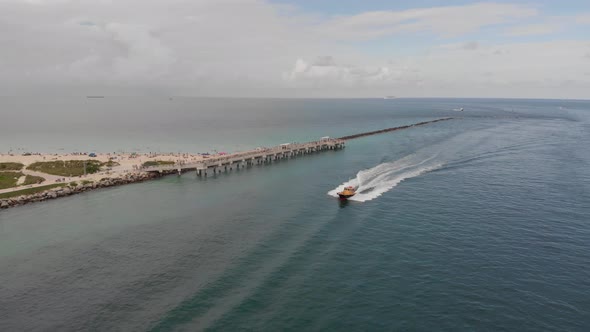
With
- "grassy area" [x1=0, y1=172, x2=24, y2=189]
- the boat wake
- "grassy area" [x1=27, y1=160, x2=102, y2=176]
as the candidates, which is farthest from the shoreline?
the boat wake

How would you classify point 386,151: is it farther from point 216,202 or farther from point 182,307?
point 182,307

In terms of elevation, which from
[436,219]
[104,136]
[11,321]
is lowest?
[11,321]

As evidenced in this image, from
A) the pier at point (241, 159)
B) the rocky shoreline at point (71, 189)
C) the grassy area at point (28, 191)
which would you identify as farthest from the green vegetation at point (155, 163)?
the grassy area at point (28, 191)

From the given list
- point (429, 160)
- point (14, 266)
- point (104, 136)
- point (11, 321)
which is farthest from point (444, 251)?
point (104, 136)

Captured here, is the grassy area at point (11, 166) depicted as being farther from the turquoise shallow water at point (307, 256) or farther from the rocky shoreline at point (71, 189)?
the turquoise shallow water at point (307, 256)

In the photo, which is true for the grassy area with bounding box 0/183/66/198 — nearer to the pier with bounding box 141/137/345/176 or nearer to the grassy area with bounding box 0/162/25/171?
the pier with bounding box 141/137/345/176
